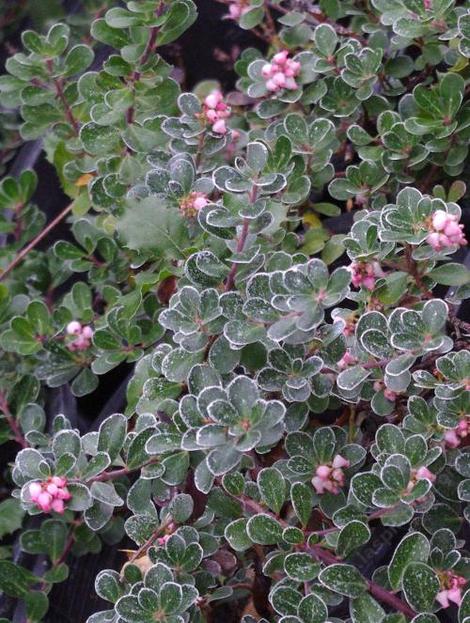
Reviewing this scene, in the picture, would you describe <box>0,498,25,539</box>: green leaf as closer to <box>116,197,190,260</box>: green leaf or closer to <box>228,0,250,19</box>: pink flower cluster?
<box>116,197,190,260</box>: green leaf

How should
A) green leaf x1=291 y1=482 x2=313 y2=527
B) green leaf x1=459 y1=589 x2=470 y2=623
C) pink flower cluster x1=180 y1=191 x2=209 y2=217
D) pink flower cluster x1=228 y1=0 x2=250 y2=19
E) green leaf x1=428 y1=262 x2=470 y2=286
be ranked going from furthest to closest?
1. pink flower cluster x1=228 y1=0 x2=250 y2=19
2. pink flower cluster x1=180 y1=191 x2=209 y2=217
3. green leaf x1=428 y1=262 x2=470 y2=286
4. green leaf x1=291 y1=482 x2=313 y2=527
5. green leaf x1=459 y1=589 x2=470 y2=623

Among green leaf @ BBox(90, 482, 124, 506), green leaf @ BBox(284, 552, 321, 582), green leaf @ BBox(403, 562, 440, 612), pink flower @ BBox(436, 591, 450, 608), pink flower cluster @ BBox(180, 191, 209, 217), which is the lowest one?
pink flower @ BBox(436, 591, 450, 608)

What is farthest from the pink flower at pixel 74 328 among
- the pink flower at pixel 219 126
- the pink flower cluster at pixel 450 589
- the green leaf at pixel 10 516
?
the pink flower cluster at pixel 450 589

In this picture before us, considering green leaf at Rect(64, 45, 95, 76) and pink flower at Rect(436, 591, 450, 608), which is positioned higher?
green leaf at Rect(64, 45, 95, 76)

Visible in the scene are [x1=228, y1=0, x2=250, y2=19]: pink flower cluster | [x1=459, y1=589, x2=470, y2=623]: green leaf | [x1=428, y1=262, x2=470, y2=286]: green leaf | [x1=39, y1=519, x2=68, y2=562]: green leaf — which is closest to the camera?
[x1=459, y1=589, x2=470, y2=623]: green leaf

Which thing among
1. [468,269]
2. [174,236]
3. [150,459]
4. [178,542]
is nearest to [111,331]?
[174,236]

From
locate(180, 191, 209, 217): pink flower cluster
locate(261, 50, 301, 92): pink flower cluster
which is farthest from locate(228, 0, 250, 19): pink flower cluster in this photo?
locate(180, 191, 209, 217): pink flower cluster

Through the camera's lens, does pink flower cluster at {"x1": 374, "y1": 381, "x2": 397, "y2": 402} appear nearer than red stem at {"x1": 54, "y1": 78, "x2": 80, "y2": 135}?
Yes
